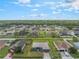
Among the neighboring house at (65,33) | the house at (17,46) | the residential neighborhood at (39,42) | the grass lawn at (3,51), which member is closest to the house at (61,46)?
the residential neighborhood at (39,42)

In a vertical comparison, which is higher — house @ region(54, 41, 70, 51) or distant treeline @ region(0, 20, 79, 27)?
distant treeline @ region(0, 20, 79, 27)

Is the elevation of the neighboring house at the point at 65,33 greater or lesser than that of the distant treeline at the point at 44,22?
lesser

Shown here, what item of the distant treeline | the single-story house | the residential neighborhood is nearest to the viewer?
the residential neighborhood

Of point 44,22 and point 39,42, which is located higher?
point 44,22

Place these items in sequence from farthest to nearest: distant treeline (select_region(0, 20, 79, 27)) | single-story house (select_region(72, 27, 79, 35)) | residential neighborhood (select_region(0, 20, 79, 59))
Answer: single-story house (select_region(72, 27, 79, 35)), distant treeline (select_region(0, 20, 79, 27)), residential neighborhood (select_region(0, 20, 79, 59))

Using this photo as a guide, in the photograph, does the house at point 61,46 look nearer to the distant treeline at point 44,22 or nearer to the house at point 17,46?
the distant treeline at point 44,22

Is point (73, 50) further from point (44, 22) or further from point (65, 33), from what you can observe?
point (44, 22)

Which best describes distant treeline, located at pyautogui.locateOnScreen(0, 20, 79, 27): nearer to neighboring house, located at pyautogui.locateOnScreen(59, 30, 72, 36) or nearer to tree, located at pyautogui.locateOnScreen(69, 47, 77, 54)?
neighboring house, located at pyautogui.locateOnScreen(59, 30, 72, 36)

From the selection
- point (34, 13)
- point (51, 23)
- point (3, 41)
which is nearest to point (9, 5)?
point (34, 13)

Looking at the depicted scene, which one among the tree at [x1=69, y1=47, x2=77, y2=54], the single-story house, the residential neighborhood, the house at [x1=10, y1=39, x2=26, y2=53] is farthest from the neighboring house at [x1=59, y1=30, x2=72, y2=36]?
the house at [x1=10, y1=39, x2=26, y2=53]

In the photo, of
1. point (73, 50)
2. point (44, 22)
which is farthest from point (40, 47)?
point (73, 50)

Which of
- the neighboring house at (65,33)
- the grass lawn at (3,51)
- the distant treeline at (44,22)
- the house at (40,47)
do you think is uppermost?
the distant treeline at (44,22)

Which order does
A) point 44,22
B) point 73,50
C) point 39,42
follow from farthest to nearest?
1. point 44,22
2. point 39,42
3. point 73,50
